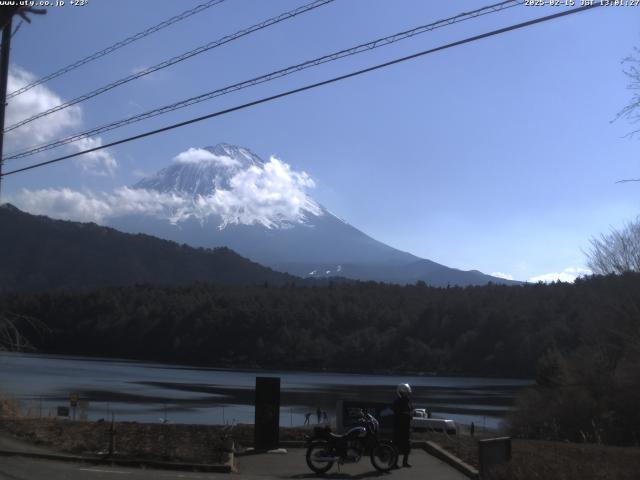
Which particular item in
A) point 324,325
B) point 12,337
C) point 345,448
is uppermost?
point 324,325

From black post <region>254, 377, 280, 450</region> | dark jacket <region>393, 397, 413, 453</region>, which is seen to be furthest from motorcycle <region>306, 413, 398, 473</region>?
black post <region>254, 377, 280, 450</region>

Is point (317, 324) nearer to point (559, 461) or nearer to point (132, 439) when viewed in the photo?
point (132, 439)

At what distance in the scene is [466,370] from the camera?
10744 centimetres

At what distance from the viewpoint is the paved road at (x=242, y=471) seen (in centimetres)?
1139

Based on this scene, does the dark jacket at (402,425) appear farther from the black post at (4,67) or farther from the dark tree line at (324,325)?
the dark tree line at (324,325)

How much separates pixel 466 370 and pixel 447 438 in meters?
93.4

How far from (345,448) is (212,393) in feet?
203

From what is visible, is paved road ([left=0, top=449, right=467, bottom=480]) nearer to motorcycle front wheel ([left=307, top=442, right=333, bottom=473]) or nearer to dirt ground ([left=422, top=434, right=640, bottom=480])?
motorcycle front wheel ([left=307, top=442, right=333, bottom=473])

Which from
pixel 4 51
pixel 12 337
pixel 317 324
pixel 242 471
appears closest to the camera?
pixel 242 471

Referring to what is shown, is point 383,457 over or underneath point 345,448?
underneath

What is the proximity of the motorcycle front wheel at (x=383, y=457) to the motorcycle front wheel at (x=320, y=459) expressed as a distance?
0.69 m

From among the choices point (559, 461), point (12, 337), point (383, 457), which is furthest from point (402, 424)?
point (12, 337)

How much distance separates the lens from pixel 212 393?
72.4 m

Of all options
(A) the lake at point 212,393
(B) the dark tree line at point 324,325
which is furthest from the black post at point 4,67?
Result: (B) the dark tree line at point 324,325
